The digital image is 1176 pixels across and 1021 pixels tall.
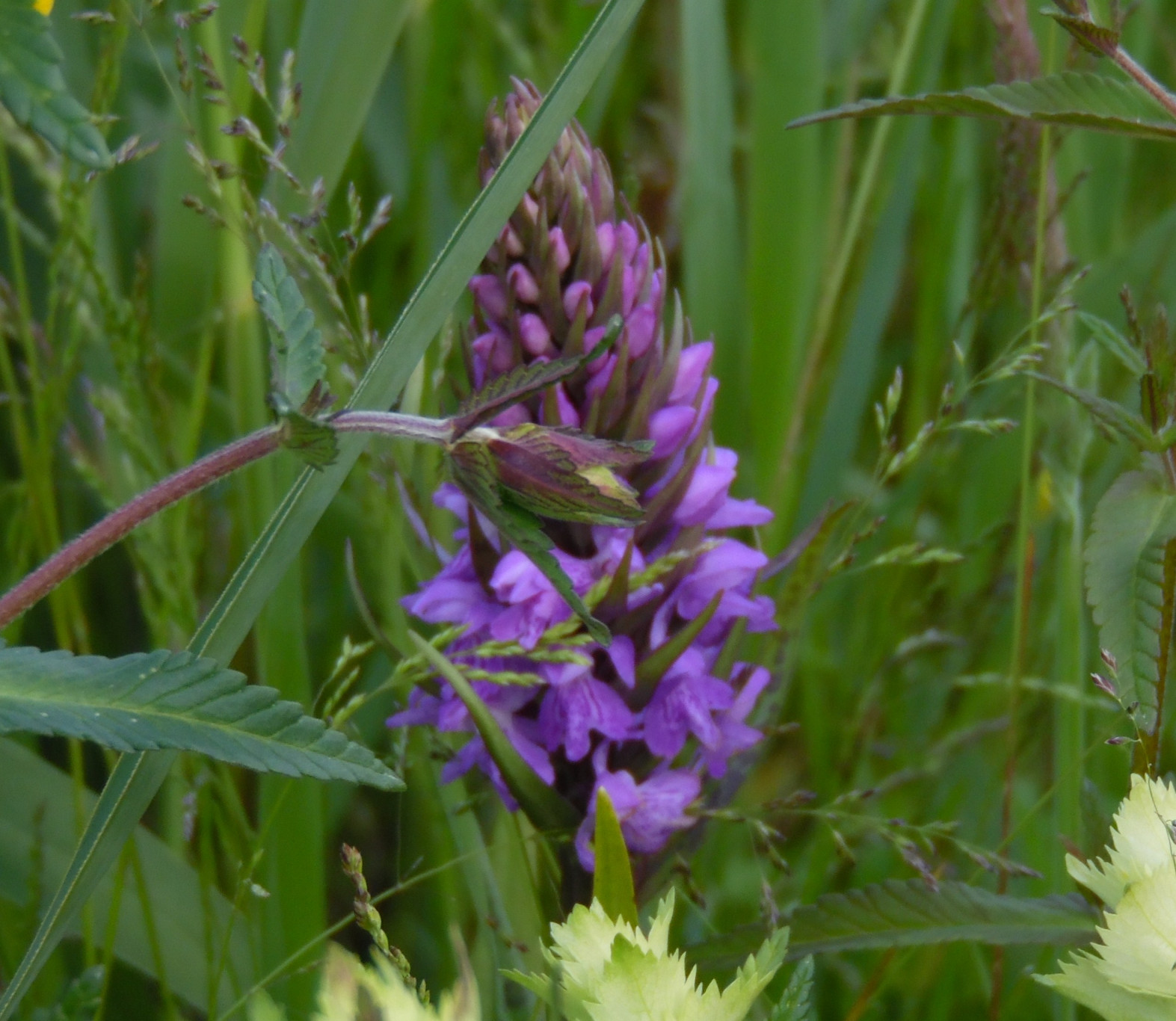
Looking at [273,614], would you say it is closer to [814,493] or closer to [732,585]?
[732,585]

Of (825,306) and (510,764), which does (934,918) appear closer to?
(510,764)

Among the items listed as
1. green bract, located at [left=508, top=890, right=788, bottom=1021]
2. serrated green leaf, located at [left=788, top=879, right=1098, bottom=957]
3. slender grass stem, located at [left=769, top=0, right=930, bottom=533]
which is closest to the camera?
green bract, located at [left=508, top=890, right=788, bottom=1021]

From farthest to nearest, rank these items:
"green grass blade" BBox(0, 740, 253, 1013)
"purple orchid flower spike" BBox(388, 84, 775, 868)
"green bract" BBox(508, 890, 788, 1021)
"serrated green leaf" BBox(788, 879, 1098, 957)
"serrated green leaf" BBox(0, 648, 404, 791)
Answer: "green grass blade" BBox(0, 740, 253, 1013), "purple orchid flower spike" BBox(388, 84, 775, 868), "serrated green leaf" BBox(788, 879, 1098, 957), "serrated green leaf" BBox(0, 648, 404, 791), "green bract" BBox(508, 890, 788, 1021)

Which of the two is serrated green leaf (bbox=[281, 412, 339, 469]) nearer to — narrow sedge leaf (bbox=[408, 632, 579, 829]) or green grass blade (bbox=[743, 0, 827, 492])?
narrow sedge leaf (bbox=[408, 632, 579, 829])

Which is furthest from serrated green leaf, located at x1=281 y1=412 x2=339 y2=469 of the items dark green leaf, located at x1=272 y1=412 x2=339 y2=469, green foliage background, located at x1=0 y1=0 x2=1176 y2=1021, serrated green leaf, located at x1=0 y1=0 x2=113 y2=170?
green foliage background, located at x1=0 y1=0 x2=1176 y2=1021

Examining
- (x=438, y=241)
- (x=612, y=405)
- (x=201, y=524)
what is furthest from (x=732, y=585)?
(x=438, y=241)

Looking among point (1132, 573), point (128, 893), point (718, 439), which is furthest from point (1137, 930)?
point (718, 439)

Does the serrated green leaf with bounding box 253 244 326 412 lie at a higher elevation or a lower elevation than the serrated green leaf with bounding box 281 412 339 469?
higher
